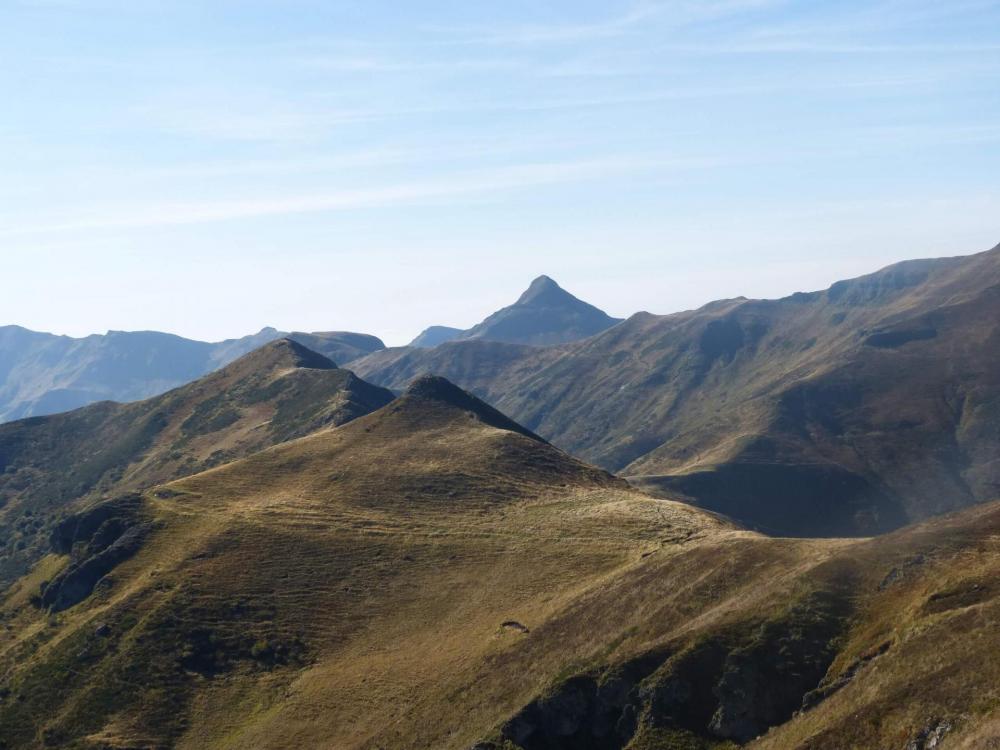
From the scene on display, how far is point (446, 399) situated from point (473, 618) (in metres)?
88.8

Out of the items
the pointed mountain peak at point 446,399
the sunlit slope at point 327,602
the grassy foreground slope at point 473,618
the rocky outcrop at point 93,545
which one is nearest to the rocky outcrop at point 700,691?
the grassy foreground slope at point 473,618

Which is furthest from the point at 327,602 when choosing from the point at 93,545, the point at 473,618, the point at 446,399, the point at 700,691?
the point at 446,399

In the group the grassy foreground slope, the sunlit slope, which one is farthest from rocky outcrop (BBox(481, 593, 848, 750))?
the sunlit slope

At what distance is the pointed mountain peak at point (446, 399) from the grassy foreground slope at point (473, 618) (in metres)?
17.5

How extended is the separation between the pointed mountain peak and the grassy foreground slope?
17479 mm

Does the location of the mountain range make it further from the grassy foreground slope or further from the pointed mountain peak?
the pointed mountain peak

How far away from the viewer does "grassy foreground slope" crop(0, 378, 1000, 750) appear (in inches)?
2340

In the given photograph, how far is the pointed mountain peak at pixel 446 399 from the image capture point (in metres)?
179

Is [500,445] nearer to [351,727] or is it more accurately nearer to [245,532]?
[245,532]

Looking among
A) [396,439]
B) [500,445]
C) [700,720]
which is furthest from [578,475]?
[700,720]

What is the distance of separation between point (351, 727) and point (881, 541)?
46398mm

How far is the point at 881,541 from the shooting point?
238 ft

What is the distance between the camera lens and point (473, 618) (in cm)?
9569

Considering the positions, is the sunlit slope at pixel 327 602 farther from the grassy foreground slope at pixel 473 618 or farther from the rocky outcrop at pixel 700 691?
the rocky outcrop at pixel 700 691
